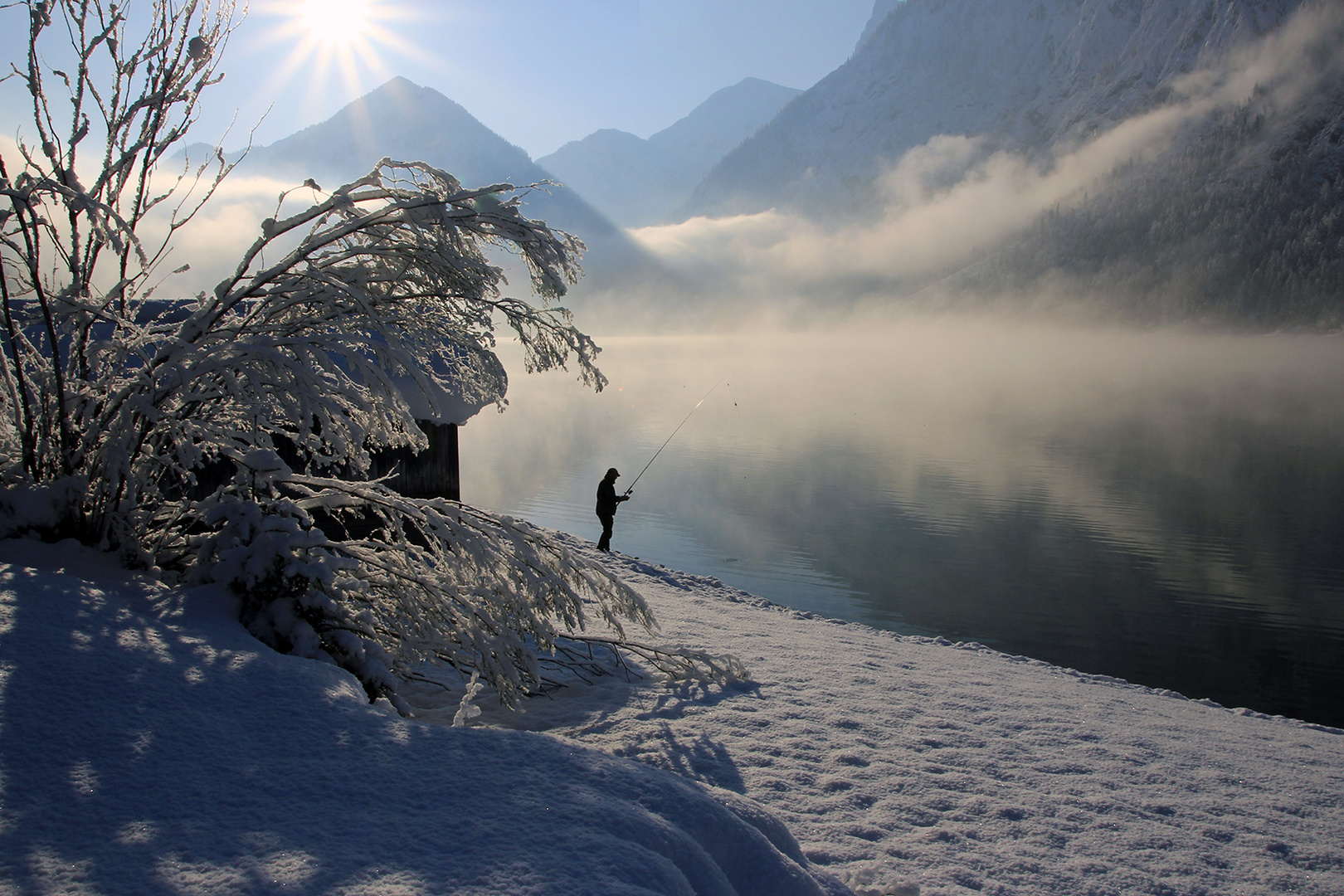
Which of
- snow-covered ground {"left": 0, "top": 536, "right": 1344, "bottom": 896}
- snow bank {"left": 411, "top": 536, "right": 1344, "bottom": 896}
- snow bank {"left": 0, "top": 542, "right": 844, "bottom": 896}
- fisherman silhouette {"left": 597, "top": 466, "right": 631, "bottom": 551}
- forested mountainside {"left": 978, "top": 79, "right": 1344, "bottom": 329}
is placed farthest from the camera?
forested mountainside {"left": 978, "top": 79, "right": 1344, "bottom": 329}

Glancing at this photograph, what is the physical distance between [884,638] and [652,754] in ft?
23.4

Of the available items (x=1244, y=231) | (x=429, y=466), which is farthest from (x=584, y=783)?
(x=1244, y=231)

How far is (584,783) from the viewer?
9.72 ft

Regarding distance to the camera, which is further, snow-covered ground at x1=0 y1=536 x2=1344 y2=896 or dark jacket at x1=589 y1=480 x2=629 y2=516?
dark jacket at x1=589 y1=480 x2=629 y2=516

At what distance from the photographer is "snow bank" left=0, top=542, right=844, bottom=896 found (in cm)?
223

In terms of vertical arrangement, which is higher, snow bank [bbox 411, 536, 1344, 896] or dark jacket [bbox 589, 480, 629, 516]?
dark jacket [bbox 589, 480, 629, 516]

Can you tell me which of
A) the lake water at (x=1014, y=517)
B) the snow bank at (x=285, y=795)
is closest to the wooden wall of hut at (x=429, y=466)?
the snow bank at (x=285, y=795)

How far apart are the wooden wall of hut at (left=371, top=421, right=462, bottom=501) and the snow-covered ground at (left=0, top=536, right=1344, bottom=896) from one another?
637cm

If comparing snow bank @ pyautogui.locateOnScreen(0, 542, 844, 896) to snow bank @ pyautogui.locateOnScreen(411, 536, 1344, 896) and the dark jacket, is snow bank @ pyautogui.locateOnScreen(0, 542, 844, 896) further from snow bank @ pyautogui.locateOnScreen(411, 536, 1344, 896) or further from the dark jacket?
the dark jacket

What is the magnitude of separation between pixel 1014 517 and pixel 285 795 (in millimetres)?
27405

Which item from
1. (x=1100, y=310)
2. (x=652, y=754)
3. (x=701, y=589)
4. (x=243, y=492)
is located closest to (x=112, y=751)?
(x=243, y=492)

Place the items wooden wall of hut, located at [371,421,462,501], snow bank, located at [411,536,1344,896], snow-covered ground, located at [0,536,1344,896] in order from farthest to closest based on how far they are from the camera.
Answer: wooden wall of hut, located at [371,421,462,501]
snow bank, located at [411,536,1344,896]
snow-covered ground, located at [0,536,1344,896]

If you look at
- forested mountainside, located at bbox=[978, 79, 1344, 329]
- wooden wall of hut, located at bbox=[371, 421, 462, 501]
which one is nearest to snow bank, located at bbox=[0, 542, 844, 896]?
wooden wall of hut, located at bbox=[371, 421, 462, 501]

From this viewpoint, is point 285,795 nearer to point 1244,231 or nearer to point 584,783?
point 584,783
